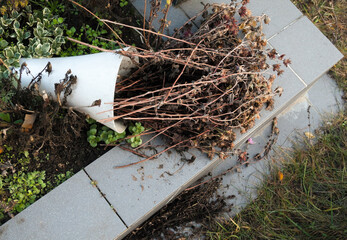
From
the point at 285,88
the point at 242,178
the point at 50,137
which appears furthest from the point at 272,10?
the point at 50,137

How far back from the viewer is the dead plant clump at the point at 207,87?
2.36m

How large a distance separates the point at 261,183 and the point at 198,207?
2.19 feet

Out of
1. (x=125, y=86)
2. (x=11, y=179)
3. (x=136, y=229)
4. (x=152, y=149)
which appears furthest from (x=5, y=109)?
(x=136, y=229)

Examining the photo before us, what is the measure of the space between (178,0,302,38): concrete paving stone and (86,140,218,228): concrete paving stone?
54.9 inches

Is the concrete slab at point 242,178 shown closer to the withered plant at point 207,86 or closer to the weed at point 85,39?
the withered plant at point 207,86

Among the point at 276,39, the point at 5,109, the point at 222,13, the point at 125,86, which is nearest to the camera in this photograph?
the point at 5,109

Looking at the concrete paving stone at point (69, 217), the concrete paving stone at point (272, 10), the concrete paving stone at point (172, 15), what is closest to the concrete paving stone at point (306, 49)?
the concrete paving stone at point (272, 10)

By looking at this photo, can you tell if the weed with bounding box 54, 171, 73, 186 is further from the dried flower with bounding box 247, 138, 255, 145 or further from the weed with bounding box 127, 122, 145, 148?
the dried flower with bounding box 247, 138, 255, 145

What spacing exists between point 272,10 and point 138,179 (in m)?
2.03

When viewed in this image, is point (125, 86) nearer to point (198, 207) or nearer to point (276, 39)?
point (198, 207)

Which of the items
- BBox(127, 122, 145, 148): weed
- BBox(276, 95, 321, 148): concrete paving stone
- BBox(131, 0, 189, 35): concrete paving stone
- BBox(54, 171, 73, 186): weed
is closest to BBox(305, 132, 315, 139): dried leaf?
BBox(276, 95, 321, 148): concrete paving stone

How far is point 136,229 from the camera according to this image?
276cm

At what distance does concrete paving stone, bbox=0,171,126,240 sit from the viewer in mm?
2227

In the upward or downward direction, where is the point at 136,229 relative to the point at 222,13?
downward
